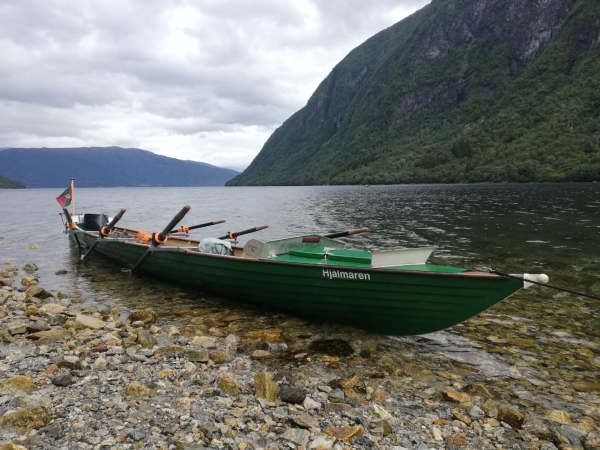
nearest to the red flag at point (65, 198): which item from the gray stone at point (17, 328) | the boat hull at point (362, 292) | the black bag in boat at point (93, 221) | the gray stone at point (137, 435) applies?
the black bag in boat at point (93, 221)

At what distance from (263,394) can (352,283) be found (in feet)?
10.9

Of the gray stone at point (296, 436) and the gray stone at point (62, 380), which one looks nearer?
the gray stone at point (296, 436)

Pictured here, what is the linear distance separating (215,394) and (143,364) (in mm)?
1925

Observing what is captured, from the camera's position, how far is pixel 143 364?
24.2ft

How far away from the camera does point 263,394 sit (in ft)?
20.5

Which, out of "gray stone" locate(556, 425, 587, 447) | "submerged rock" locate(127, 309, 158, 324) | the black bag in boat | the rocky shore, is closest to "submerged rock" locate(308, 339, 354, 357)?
the rocky shore

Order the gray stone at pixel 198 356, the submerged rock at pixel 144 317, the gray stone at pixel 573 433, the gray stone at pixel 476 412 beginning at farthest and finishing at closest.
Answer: the submerged rock at pixel 144 317, the gray stone at pixel 198 356, the gray stone at pixel 476 412, the gray stone at pixel 573 433

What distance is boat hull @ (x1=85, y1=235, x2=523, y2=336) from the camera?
7648mm

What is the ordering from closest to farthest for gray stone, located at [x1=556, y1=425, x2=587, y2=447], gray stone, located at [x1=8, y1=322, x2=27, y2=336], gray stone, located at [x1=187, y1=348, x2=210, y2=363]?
gray stone, located at [x1=556, y1=425, x2=587, y2=447] → gray stone, located at [x1=187, y1=348, x2=210, y2=363] → gray stone, located at [x1=8, y1=322, x2=27, y2=336]

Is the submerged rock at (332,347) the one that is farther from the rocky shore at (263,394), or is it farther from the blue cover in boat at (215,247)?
the blue cover in boat at (215,247)

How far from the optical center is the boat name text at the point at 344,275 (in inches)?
331

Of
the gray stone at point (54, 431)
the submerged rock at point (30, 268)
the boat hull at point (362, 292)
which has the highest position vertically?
the boat hull at point (362, 292)

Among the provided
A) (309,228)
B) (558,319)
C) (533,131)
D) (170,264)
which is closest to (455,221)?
(309,228)

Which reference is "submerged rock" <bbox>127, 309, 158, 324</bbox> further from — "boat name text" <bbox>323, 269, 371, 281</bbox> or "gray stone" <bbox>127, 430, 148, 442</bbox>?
"gray stone" <bbox>127, 430, 148, 442</bbox>
